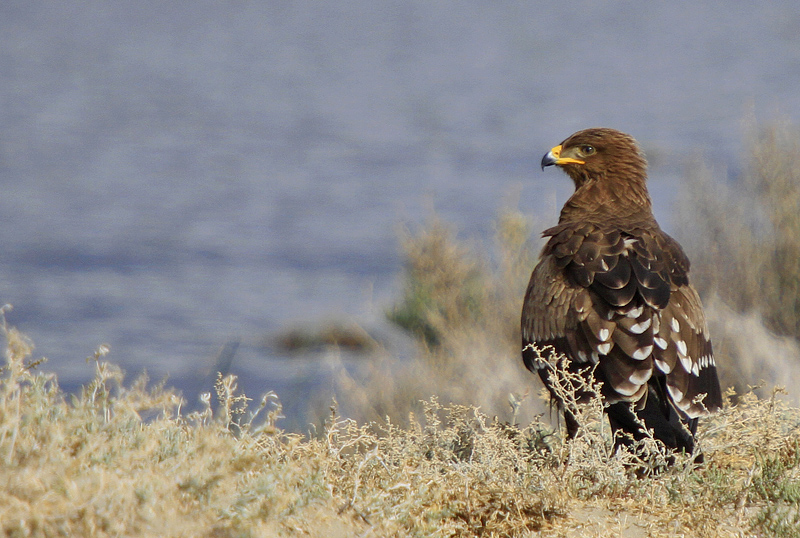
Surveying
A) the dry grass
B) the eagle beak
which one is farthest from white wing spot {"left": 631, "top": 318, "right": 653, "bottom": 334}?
the eagle beak

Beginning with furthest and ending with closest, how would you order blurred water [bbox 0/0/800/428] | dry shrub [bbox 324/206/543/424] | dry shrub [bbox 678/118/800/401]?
blurred water [bbox 0/0/800/428]
dry shrub [bbox 324/206/543/424]
dry shrub [bbox 678/118/800/401]

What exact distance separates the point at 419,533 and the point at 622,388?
1.58 m

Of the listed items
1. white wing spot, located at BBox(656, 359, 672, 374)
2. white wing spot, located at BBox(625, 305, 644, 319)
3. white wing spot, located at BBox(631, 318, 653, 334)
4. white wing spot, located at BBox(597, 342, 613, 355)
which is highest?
white wing spot, located at BBox(625, 305, 644, 319)

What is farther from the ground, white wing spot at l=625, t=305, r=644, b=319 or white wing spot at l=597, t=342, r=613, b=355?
white wing spot at l=625, t=305, r=644, b=319

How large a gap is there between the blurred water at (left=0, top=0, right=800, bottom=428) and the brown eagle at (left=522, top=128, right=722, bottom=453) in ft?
4.48

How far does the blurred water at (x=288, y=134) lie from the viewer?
19.3m

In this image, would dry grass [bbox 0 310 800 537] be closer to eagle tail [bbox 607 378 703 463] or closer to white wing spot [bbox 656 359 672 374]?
eagle tail [bbox 607 378 703 463]

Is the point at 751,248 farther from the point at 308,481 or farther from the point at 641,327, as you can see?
the point at 308,481

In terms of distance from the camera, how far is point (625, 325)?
4484 millimetres

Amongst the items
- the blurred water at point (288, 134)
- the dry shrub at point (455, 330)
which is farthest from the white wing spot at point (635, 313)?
the dry shrub at point (455, 330)

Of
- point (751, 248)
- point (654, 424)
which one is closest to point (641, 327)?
point (654, 424)

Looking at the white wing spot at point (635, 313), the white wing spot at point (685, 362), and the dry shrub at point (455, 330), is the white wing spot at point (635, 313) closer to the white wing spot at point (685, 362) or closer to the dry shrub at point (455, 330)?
the white wing spot at point (685, 362)

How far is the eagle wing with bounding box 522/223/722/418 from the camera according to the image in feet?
14.4

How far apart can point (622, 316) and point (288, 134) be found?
101 ft
